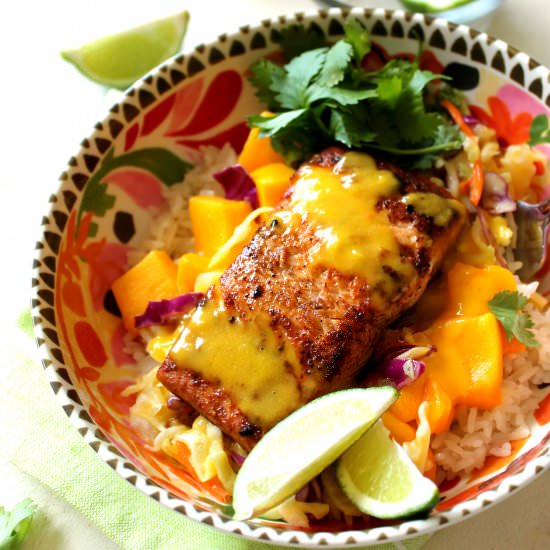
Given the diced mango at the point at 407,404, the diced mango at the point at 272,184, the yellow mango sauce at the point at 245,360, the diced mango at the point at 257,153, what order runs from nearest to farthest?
the yellow mango sauce at the point at 245,360
the diced mango at the point at 407,404
the diced mango at the point at 272,184
the diced mango at the point at 257,153

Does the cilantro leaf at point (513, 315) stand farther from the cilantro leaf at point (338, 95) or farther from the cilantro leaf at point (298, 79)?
the cilantro leaf at point (298, 79)

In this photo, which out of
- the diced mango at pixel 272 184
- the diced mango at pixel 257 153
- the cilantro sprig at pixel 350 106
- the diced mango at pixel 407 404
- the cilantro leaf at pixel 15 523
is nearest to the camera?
the diced mango at pixel 407 404

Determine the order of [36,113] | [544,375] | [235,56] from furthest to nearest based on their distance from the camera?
[36,113] → [235,56] → [544,375]

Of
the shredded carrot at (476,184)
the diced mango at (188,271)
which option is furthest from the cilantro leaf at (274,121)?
the shredded carrot at (476,184)

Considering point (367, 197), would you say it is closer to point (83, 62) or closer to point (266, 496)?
point (266, 496)

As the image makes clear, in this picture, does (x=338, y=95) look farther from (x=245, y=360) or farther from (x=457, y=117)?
(x=245, y=360)

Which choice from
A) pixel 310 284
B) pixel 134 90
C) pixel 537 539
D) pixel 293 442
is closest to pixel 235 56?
pixel 134 90

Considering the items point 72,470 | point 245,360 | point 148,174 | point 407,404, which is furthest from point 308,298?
point 72,470
